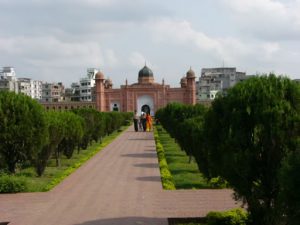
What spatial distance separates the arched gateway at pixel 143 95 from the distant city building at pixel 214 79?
663 inches

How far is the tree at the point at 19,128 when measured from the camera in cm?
1041

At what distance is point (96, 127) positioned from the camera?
21.6m

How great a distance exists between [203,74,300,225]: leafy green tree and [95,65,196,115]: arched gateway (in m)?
67.2

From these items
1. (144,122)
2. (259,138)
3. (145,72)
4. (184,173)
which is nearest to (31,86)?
(145,72)

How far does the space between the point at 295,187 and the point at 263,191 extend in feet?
5.74

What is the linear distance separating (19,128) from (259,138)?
6.46 meters

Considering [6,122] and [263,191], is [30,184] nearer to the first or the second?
[6,122]

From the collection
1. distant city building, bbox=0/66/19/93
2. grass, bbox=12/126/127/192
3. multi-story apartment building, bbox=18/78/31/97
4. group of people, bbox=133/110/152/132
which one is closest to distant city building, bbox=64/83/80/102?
multi-story apartment building, bbox=18/78/31/97

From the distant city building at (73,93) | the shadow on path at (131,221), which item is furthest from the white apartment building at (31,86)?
the shadow on path at (131,221)

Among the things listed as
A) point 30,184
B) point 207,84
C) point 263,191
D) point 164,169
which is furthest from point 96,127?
point 207,84

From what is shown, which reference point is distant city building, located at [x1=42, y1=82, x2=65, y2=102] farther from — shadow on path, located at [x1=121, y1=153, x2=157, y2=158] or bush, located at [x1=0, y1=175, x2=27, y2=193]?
bush, located at [x1=0, y1=175, x2=27, y2=193]

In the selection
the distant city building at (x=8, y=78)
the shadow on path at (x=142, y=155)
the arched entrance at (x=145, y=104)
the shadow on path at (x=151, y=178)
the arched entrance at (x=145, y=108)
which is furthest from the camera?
the distant city building at (x=8, y=78)

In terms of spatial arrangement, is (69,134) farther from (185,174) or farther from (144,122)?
(144,122)

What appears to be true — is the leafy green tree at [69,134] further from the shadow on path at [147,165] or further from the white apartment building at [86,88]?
the white apartment building at [86,88]
